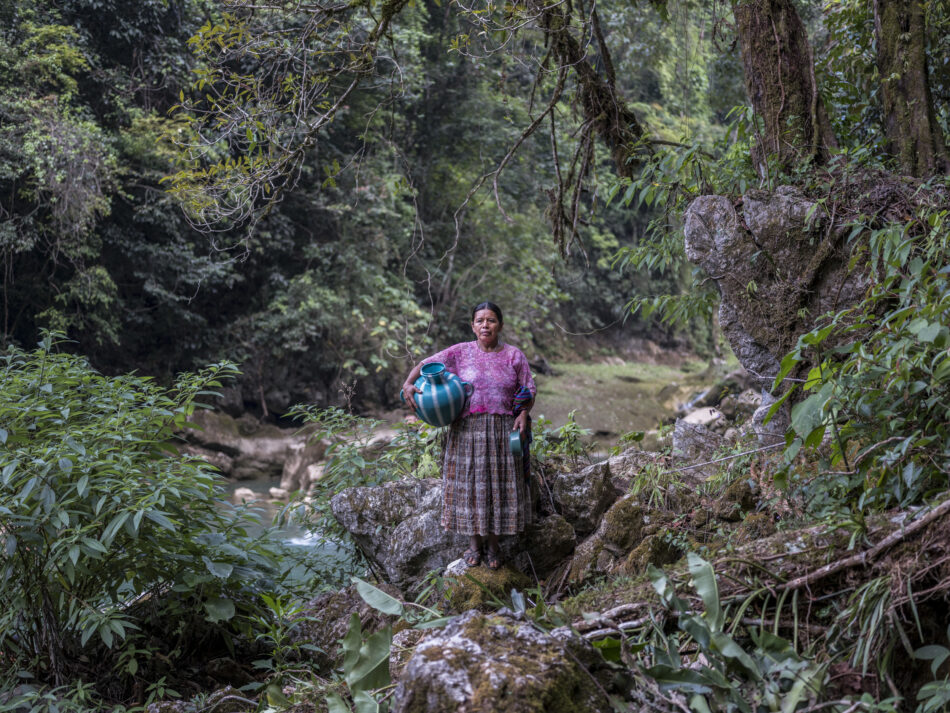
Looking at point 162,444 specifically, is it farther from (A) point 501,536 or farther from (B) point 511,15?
(B) point 511,15

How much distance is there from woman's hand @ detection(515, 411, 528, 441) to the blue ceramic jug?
0.30m

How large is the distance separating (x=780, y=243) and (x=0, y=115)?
1039 cm

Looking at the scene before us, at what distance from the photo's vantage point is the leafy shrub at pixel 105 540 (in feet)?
9.45

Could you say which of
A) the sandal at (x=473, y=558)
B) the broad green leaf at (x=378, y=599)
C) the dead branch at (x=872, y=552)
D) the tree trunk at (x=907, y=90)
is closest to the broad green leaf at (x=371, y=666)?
the broad green leaf at (x=378, y=599)

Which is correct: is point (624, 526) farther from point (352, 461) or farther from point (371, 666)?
point (371, 666)

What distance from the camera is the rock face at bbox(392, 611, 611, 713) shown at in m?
1.59

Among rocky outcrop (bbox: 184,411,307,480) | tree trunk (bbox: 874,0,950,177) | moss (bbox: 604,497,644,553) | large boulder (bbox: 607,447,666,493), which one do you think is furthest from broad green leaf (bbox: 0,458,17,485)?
rocky outcrop (bbox: 184,411,307,480)

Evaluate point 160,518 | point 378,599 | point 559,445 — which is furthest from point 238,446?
point 378,599

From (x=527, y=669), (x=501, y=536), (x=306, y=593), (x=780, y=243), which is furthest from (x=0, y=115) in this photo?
(x=527, y=669)

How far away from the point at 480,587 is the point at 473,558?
259mm

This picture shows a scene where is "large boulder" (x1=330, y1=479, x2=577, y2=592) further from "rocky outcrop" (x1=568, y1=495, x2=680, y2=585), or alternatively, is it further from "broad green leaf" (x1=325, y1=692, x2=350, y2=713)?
"broad green leaf" (x1=325, y1=692, x2=350, y2=713)

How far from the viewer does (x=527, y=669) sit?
5.42 feet

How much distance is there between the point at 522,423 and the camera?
3.82 m

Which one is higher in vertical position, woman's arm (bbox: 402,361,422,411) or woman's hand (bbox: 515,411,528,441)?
woman's arm (bbox: 402,361,422,411)
